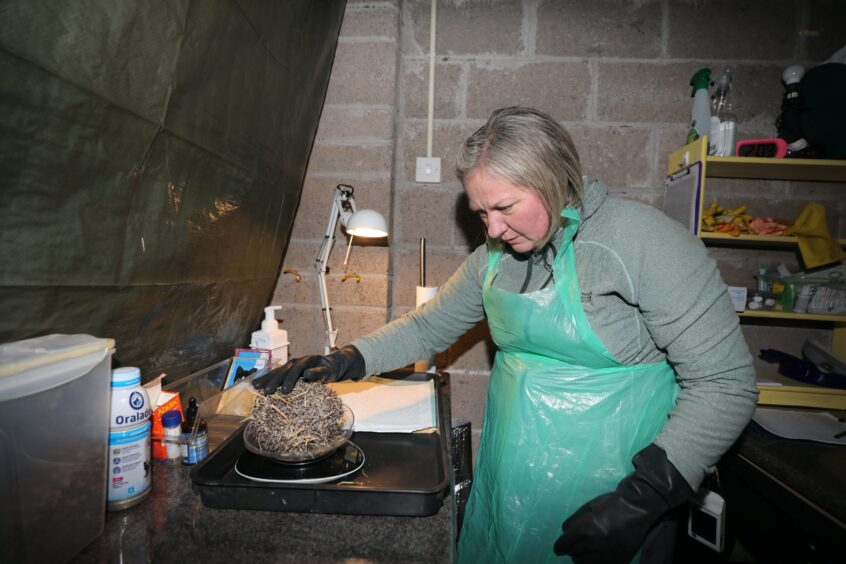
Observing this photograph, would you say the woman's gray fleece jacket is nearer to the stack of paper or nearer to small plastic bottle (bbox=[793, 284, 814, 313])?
the stack of paper

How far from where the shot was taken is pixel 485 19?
168 cm

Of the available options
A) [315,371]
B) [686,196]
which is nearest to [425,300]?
[315,371]

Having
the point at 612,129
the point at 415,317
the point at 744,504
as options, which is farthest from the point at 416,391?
the point at 612,129

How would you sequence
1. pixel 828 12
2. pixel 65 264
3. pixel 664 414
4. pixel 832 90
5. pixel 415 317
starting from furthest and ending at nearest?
pixel 828 12 < pixel 832 90 < pixel 415 317 < pixel 664 414 < pixel 65 264

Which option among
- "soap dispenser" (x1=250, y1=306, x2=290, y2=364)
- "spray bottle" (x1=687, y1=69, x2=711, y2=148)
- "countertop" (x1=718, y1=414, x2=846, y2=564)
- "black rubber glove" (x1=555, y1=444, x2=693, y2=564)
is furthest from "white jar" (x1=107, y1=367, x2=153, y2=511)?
"spray bottle" (x1=687, y1=69, x2=711, y2=148)

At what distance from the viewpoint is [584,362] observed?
3.26 ft

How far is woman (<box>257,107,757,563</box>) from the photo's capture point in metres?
0.84

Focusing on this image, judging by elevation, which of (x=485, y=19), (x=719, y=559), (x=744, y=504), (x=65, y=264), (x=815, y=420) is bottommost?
(x=719, y=559)

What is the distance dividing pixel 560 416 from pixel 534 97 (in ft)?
4.23

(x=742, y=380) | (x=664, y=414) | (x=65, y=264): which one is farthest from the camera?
(x=664, y=414)

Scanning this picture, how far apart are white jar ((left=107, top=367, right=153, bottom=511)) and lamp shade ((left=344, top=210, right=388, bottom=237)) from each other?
75 cm

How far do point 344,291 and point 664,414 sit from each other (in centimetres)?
118

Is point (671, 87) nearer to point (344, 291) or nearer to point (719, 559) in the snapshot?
point (344, 291)

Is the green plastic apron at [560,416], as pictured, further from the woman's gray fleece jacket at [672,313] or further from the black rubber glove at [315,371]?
the black rubber glove at [315,371]
